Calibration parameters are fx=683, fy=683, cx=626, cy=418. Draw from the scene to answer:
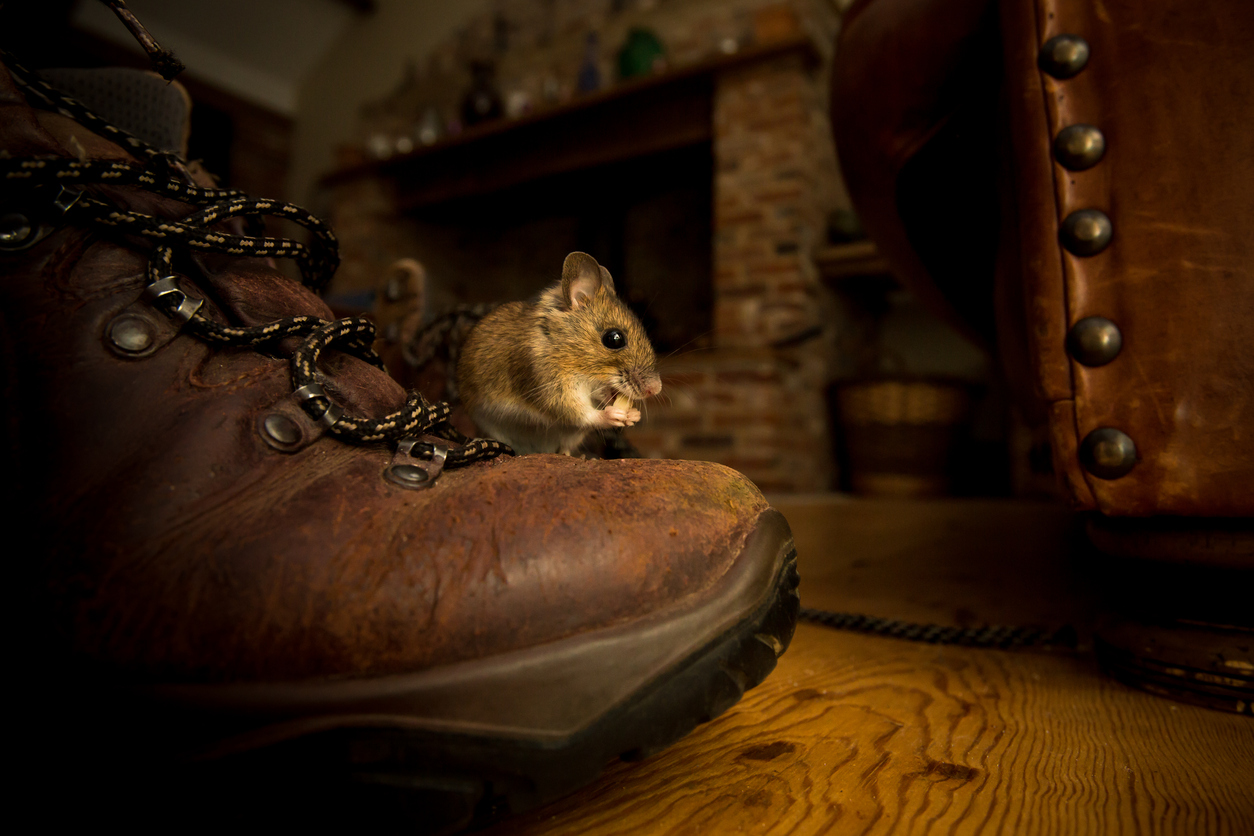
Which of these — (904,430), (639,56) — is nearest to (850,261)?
(904,430)

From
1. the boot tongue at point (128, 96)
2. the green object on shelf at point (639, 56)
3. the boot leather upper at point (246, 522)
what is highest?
the green object on shelf at point (639, 56)

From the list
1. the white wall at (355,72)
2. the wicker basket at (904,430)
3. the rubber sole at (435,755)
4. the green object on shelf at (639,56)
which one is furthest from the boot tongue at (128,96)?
the white wall at (355,72)

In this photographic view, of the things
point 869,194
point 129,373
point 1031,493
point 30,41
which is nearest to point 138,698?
point 129,373

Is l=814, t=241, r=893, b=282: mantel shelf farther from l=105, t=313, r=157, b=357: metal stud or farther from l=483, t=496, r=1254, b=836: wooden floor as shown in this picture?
l=105, t=313, r=157, b=357: metal stud

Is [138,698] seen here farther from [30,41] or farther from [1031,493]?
[30,41]

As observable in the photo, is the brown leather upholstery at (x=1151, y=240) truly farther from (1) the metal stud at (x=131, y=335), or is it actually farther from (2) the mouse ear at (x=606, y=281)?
(1) the metal stud at (x=131, y=335)

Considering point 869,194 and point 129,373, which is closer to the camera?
point 129,373

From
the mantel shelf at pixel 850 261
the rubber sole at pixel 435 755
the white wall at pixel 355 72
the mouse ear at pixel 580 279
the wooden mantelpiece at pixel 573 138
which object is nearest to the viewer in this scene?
the rubber sole at pixel 435 755
